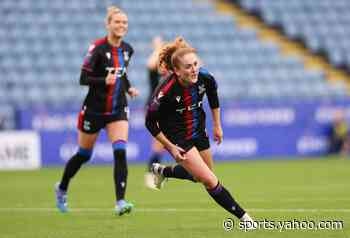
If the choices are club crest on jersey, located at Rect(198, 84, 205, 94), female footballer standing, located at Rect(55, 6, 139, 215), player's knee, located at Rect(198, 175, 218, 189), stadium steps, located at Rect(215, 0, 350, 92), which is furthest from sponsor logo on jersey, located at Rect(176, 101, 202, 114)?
stadium steps, located at Rect(215, 0, 350, 92)

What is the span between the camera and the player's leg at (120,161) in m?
9.62

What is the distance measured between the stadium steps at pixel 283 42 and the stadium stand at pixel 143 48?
0.28m

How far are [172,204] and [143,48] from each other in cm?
1373

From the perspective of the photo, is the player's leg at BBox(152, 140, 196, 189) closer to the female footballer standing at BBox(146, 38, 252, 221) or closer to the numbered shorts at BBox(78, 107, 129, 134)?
the female footballer standing at BBox(146, 38, 252, 221)

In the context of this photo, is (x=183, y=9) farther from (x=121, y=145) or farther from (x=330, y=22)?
(x=121, y=145)

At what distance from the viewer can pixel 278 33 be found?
26750 millimetres

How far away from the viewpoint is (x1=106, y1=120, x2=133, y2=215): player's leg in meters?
9.62

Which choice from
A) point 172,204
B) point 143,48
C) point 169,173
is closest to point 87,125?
point 169,173

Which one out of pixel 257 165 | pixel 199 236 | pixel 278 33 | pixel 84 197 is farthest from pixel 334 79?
pixel 199 236

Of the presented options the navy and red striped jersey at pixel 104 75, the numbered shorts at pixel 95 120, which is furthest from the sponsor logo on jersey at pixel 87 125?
the navy and red striped jersey at pixel 104 75

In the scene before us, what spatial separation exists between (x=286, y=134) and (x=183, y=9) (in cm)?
622

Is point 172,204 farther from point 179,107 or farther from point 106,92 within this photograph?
point 179,107

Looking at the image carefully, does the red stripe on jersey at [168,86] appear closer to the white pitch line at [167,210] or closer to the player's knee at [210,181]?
the player's knee at [210,181]

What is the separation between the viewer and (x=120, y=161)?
10141 millimetres
